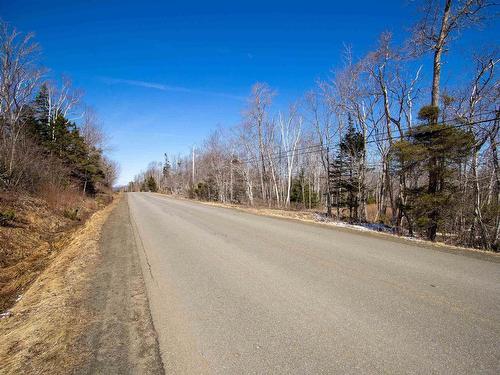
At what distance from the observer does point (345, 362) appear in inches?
111

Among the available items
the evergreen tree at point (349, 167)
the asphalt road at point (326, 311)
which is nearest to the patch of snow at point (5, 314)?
the asphalt road at point (326, 311)

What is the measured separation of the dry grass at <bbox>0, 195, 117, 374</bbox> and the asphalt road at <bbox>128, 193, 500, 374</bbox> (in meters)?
1.01

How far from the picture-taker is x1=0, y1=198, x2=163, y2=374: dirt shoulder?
3059 millimetres

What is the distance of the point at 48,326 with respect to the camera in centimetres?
388

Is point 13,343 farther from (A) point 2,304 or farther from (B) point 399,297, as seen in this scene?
(B) point 399,297

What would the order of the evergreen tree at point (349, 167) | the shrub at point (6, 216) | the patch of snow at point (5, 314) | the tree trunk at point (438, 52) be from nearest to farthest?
the patch of snow at point (5, 314) → the shrub at point (6, 216) → the tree trunk at point (438, 52) → the evergreen tree at point (349, 167)

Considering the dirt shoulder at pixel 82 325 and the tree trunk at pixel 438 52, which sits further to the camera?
the tree trunk at pixel 438 52

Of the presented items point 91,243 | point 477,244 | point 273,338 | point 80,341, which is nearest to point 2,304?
point 80,341

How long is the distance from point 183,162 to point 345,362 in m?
80.9

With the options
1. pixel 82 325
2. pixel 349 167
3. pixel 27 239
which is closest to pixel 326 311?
pixel 82 325

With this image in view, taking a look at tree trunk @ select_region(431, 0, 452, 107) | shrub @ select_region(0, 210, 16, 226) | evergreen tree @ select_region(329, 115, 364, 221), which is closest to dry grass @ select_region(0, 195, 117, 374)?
shrub @ select_region(0, 210, 16, 226)

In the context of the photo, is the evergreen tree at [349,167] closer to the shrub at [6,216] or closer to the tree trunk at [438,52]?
the tree trunk at [438,52]

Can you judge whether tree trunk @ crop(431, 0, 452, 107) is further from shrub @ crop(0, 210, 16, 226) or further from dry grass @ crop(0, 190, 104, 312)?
shrub @ crop(0, 210, 16, 226)

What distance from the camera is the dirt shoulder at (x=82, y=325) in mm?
3059
